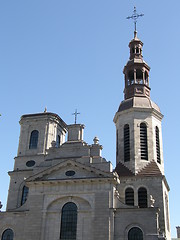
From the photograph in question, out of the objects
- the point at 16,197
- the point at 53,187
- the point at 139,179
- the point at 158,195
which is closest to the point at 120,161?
the point at 139,179

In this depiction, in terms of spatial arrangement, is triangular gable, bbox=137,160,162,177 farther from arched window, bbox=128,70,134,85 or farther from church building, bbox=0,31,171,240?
arched window, bbox=128,70,134,85

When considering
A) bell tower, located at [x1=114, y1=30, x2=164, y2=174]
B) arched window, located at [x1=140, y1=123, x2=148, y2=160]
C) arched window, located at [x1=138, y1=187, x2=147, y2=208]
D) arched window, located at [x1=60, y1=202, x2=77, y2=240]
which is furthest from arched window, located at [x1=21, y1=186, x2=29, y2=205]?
arched window, located at [x1=140, y1=123, x2=148, y2=160]

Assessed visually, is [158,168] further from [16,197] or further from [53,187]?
[16,197]

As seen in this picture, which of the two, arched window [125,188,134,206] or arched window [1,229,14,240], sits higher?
arched window [125,188,134,206]

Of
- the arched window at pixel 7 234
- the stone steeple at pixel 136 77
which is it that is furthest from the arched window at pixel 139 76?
the arched window at pixel 7 234

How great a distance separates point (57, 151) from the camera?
34.1m

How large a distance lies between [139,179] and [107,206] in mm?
5385

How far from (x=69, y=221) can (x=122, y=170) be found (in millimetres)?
7503

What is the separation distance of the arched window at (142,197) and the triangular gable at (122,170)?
1.75 meters

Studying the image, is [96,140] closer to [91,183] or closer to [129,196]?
[91,183]

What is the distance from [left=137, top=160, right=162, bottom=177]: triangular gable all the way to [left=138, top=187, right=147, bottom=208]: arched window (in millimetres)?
1368

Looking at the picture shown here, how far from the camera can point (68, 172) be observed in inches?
1265

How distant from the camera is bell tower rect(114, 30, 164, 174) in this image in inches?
1409

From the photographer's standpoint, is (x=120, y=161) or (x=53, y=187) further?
(x=120, y=161)
